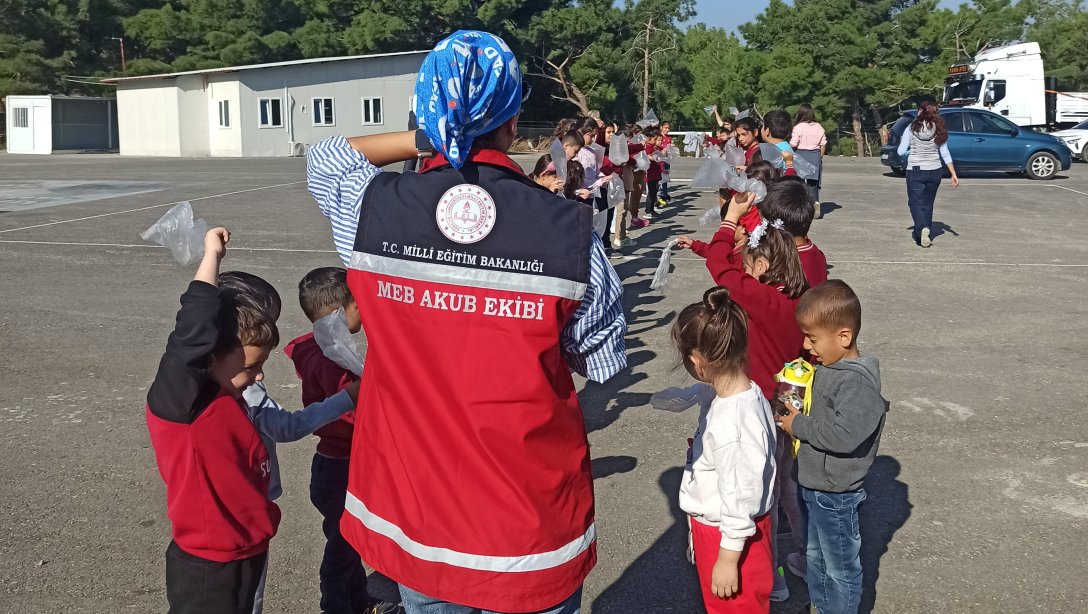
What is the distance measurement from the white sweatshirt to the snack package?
1.99ft

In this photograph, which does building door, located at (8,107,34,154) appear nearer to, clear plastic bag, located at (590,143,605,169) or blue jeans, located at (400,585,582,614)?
clear plastic bag, located at (590,143,605,169)

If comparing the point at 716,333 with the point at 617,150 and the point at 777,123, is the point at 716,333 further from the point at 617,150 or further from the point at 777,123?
the point at 617,150

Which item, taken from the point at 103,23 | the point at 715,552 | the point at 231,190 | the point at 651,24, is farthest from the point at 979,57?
the point at 103,23

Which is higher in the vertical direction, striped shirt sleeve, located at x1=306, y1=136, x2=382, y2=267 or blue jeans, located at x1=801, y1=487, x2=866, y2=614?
striped shirt sleeve, located at x1=306, y1=136, x2=382, y2=267

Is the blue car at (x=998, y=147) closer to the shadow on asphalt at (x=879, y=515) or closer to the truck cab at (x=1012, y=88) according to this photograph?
the truck cab at (x=1012, y=88)

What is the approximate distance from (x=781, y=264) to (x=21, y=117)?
163 feet

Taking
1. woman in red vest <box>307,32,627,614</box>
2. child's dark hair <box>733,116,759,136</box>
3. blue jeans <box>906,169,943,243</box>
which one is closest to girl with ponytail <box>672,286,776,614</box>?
woman in red vest <box>307,32,627,614</box>

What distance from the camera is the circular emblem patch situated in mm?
1968

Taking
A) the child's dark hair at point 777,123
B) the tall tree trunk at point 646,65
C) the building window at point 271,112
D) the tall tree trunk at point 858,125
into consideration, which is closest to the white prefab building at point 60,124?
the building window at point 271,112

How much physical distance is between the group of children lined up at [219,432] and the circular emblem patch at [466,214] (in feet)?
2.74

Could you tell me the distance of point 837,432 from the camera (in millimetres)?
3262

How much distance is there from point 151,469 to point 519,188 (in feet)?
12.7

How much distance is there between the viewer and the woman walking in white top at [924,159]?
12547 mm

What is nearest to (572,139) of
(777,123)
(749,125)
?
(749,125)
